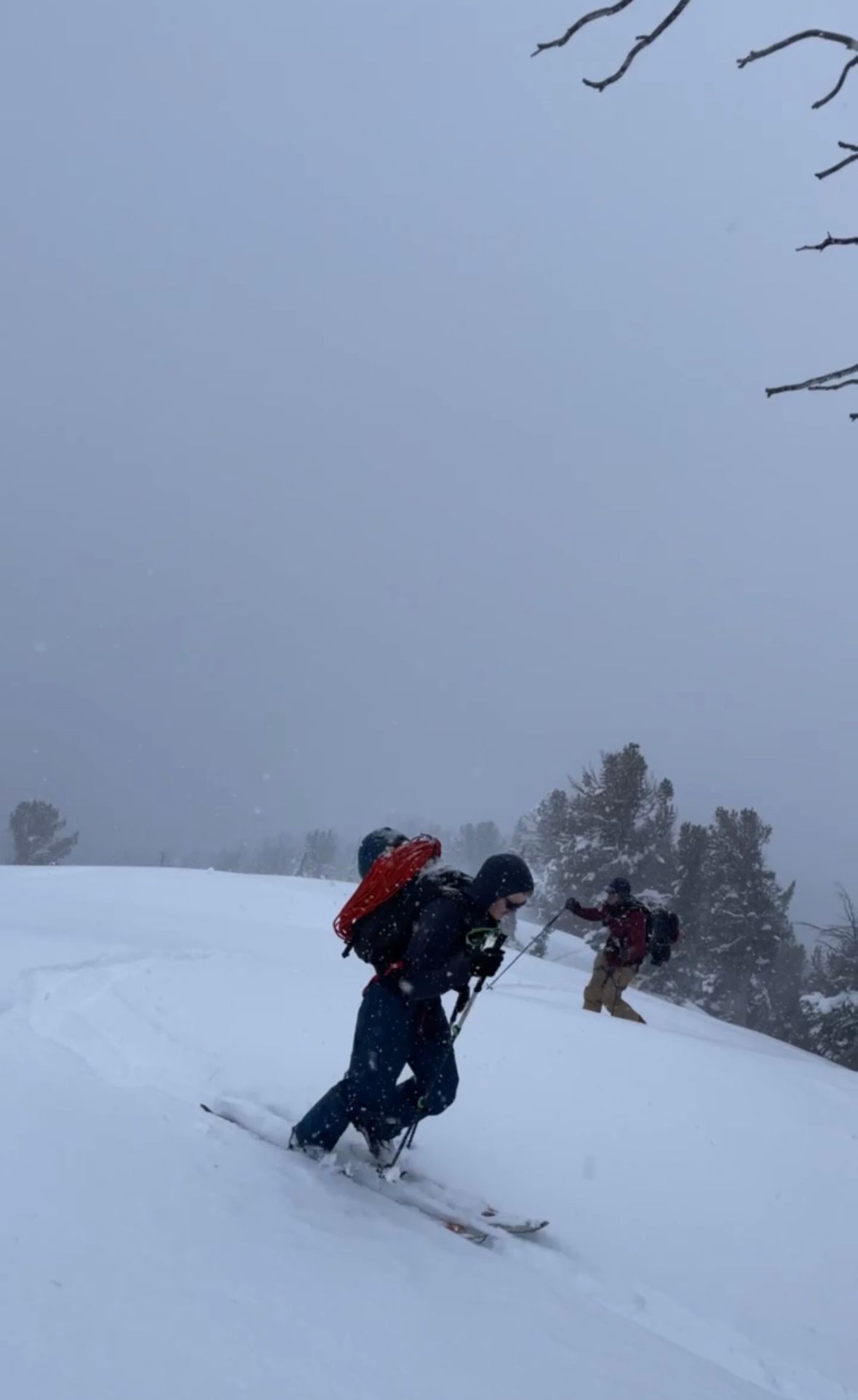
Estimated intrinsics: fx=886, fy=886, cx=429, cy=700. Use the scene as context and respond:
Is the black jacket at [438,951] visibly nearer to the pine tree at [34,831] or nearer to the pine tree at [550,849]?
the pine tree at [550,849]

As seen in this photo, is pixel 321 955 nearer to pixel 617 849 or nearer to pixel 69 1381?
pixel 69 1381

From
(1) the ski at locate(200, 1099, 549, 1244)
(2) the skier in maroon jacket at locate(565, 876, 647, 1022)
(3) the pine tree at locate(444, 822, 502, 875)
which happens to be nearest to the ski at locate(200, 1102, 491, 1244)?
(1) the ski at locate(200, 1099, 549, 1244)

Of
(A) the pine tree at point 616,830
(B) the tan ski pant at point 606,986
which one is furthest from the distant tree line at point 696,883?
(B) the tan ski pant at point 606,986

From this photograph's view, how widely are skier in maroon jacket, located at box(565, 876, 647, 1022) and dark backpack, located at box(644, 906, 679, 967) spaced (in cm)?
7

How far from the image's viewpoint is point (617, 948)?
409 inches

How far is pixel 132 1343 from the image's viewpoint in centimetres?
201

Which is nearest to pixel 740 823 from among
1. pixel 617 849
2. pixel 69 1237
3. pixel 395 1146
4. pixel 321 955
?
pixel 617 849

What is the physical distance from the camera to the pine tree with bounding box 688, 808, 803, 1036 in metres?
34.4

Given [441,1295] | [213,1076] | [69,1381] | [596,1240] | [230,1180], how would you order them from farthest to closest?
[213,1076], [596,1240], [230,1180], [441,1295], [69,1381]

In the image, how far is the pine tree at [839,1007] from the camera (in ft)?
84.1

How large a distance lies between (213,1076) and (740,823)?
112ft

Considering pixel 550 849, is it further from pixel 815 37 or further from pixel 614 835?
pixel 815 37

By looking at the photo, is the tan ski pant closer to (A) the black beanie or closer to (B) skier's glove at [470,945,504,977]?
(B) skier's glove at [470,945,504,977]

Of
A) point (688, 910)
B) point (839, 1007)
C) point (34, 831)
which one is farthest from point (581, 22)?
point (34, 831)
